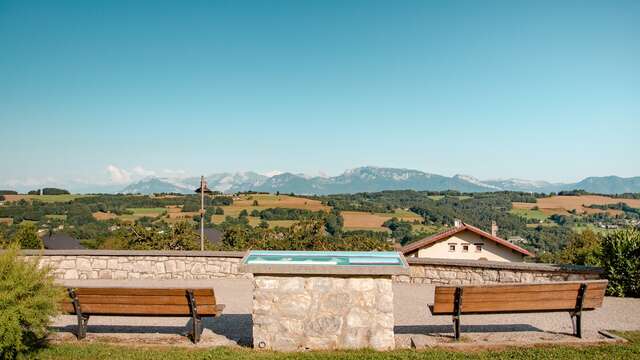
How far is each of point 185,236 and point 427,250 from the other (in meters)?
14.6

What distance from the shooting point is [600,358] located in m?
5.11

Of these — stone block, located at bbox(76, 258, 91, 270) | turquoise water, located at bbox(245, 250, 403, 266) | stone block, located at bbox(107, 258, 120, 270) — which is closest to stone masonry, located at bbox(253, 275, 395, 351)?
turquoise water, located at bbox(245, 250, 403, 266)

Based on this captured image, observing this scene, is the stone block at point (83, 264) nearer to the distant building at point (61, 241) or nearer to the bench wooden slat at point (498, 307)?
the bench wooden slat at point (498, 307)

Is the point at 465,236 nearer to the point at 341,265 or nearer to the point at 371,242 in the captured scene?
the point at 371,242

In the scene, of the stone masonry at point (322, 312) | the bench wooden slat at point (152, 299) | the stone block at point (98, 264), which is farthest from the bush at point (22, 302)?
the stone block at point (98, 264)

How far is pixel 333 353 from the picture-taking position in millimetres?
5434

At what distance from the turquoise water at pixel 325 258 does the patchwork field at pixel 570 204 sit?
70.4 m

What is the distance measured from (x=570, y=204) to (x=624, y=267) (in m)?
72.4

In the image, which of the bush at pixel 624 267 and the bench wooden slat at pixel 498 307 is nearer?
the bench wooden slat at pixel 498 307

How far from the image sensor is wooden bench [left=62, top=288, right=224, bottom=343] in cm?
571

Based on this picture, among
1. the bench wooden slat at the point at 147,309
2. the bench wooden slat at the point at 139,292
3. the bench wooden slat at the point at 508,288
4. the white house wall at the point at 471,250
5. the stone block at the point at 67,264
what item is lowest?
the white house wall at the point at 471,250

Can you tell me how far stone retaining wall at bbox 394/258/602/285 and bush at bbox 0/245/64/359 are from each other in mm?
6548

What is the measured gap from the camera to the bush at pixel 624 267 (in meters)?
8.77

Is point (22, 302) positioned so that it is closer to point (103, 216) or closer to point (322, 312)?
point (322, 312)
